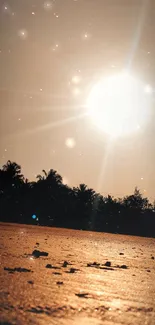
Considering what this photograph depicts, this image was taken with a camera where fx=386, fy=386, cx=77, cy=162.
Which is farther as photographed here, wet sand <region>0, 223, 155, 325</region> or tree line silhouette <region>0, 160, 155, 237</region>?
tree line silhouette <region>0, 160, 155, 237</region>

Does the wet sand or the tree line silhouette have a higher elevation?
the tree line silhouette

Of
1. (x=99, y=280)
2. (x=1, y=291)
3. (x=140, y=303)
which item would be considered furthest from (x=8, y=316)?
(x=99, y=280)

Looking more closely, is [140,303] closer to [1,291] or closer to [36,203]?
[1,291]

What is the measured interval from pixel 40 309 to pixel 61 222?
206 ft

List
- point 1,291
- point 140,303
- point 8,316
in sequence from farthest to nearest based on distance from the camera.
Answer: point 140,303 < point 1,291 < point 8,316

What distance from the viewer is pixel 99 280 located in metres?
4.90

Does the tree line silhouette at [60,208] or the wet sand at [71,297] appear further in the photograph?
the tree line silhouette at [60,208]

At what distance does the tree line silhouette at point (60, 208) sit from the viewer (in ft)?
200

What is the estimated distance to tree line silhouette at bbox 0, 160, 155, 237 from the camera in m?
60.9

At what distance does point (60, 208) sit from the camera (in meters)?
66.5

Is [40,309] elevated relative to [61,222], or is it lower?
lower

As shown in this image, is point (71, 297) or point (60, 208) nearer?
point (71, 297)

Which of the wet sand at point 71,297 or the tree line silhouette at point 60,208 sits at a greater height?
the tree line silhouette at point 60,208

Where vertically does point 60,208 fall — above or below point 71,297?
above
